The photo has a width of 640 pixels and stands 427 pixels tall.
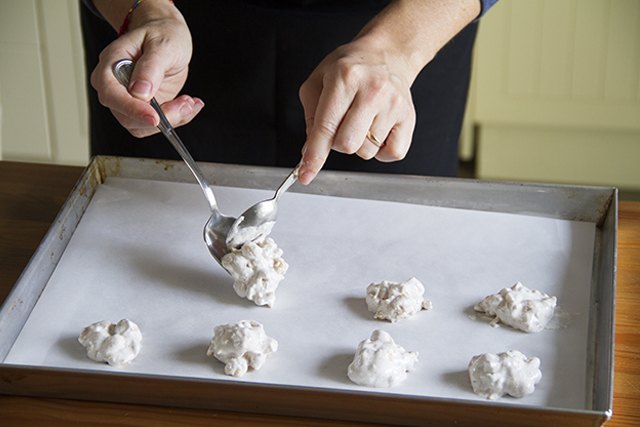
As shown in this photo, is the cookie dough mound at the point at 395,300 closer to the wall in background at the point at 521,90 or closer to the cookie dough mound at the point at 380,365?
the cookie dough mound at the point at 380,365

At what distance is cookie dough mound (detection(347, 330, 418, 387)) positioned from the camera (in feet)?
3.32

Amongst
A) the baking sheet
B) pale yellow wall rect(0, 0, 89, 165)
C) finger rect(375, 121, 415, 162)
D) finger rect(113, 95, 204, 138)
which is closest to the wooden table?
the baking sheet

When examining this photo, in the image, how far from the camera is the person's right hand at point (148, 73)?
1.19 m

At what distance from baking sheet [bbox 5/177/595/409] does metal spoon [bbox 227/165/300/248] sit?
0.11 ft

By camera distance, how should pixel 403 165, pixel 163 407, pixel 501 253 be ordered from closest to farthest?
pixel 163 407 < pixel 501 253 < pixel 403 165

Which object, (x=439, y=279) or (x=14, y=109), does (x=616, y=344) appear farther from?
(x=14, y=109)

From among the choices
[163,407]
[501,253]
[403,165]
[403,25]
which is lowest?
[163,407]

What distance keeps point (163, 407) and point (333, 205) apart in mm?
411

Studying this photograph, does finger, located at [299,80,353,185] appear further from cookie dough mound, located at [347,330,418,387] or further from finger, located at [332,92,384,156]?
cookie dough mound, located at [347,330,418,387]

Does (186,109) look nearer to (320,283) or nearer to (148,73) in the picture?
(148,73)

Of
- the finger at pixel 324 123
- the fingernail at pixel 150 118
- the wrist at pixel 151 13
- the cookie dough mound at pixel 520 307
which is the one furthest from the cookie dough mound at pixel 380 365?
the wrist at pixel 151 13

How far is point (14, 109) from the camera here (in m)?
2.60

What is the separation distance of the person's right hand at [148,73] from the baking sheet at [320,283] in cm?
13

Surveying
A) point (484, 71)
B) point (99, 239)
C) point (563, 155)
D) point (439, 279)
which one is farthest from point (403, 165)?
point (563, 155)
